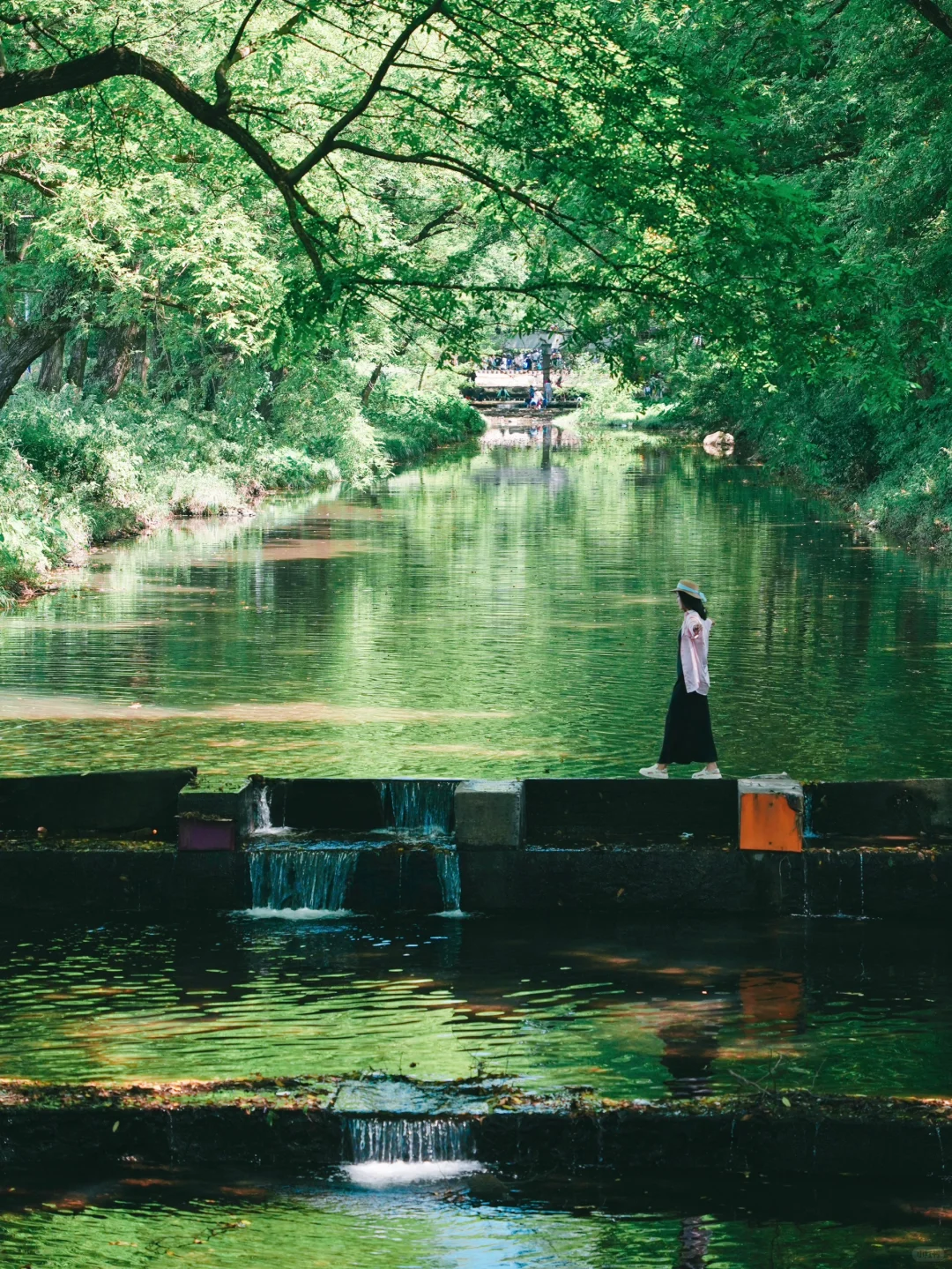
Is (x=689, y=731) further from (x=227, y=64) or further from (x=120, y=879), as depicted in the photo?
(x=227, y=64)

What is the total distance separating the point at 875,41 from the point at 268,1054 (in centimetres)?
2376

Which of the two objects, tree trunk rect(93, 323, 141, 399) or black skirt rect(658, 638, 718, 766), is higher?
tree trunk rect(93, 323, 141, 399)

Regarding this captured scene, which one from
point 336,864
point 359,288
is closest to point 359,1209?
point 336,864

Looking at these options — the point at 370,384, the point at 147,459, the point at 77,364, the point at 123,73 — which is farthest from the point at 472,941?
the point at 370,384

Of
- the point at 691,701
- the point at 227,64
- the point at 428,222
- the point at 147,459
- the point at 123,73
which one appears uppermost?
the point at 428,222

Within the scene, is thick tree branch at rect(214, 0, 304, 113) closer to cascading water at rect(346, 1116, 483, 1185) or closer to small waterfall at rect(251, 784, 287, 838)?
small waterfall at rect(251, 784, 287, 838)

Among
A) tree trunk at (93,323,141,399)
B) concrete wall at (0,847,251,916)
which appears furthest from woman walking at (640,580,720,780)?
tree trunk at (93,323,141,399)

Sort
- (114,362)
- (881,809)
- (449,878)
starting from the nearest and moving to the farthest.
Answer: (449,878) < (881,809) < (114,362)

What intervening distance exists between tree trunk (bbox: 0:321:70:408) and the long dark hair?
20660 mm

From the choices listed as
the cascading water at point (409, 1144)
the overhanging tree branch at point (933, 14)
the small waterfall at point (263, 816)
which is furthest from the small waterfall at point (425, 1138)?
the overhanging tree branch at point (933, 14)

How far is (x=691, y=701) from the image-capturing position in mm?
15531

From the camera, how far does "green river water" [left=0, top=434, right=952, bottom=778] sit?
59.7ft

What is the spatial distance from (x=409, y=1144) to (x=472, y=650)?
1503cm

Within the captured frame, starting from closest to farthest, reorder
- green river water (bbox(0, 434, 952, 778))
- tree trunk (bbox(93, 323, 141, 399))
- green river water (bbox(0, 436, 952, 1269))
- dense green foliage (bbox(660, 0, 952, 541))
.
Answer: green river water (bbox(0, 436, 952, 1269)) → dense green foliage (bbox(660, 0, 952, 541)) → green river water (bbox(0, 434, 952, 778)) → tree trunk (bbox(93, 323, 141, 399))
